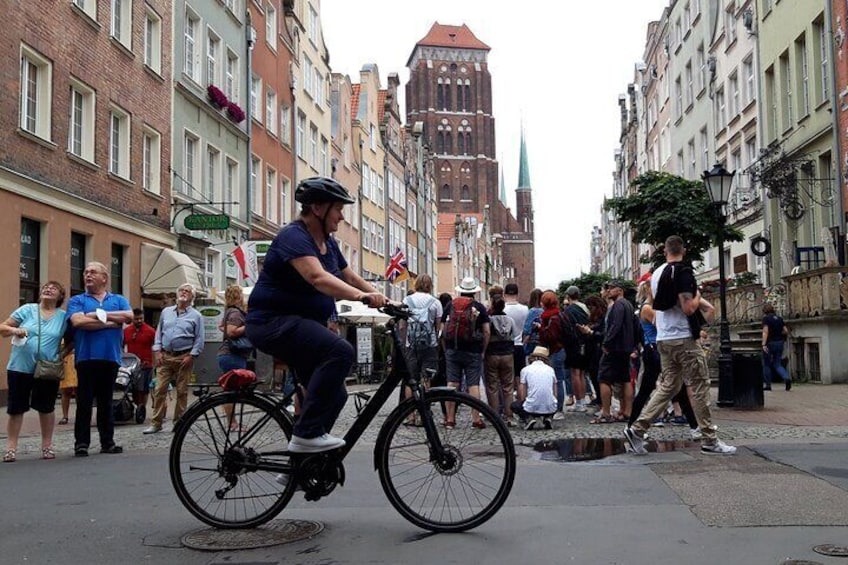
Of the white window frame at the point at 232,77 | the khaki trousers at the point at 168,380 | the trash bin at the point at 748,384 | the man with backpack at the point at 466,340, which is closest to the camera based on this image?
the man with backpack at the point at 466,340

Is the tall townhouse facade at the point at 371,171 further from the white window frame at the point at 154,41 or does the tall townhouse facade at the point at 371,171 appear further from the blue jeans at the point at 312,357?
the blue jeans at the point at 312,357

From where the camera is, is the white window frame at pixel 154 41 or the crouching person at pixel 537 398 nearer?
the crouching person at pixel 537 398

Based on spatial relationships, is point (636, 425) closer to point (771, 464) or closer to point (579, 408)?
point (771, 464)

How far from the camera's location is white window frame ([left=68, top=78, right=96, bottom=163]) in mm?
19422

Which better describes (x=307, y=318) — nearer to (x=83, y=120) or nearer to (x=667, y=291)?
(x=667, y=291)

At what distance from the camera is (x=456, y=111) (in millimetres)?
108625

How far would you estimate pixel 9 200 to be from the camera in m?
16.5

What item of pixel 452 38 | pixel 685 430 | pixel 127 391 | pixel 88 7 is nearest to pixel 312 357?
pixel 685 430

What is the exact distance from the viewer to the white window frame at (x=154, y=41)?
2350cm

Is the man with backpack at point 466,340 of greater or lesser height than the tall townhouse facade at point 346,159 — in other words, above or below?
below

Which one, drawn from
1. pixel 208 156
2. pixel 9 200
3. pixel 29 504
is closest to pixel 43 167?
pixel 9 200

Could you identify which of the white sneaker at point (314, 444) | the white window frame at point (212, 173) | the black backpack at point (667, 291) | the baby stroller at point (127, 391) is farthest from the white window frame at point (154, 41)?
the white sneaker at point (314, 444)

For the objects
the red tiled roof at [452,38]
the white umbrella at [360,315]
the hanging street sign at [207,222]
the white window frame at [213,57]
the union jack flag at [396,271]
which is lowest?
the white umbrella at [360,315]

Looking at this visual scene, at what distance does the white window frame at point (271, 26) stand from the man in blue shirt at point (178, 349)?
24095 millimetres
